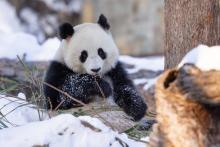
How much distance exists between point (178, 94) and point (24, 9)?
9519mm

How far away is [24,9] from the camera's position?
11.6 metres

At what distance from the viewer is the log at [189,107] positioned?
227 cm

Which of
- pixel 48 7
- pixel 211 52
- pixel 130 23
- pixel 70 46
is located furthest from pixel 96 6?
pixel 211 52

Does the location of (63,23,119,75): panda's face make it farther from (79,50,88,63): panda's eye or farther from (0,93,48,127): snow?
(0,93,48,127): snow

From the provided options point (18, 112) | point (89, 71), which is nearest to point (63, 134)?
point (18, 112)

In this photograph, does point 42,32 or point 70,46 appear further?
point 42,32

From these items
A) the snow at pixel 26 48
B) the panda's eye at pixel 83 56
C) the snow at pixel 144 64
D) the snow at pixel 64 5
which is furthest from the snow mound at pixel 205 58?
the snow at pixel 64 5

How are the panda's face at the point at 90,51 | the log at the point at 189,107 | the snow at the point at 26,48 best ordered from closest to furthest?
the log at the point at 189,107 → the panda's face at the point at 90,51 → the snow at the point at 26,48

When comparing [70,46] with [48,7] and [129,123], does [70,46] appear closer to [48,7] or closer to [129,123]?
[129,123]

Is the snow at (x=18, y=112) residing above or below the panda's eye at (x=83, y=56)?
below

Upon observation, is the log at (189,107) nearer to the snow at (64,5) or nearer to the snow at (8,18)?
the snow at (8,18)

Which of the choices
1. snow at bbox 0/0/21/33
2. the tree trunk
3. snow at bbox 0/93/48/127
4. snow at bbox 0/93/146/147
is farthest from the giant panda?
snow at bbox 0/0/21/33

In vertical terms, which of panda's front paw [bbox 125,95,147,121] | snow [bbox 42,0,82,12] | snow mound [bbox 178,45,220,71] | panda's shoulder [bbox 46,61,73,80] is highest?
snow [bbox 42,0,82,12]

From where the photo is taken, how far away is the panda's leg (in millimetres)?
4425
